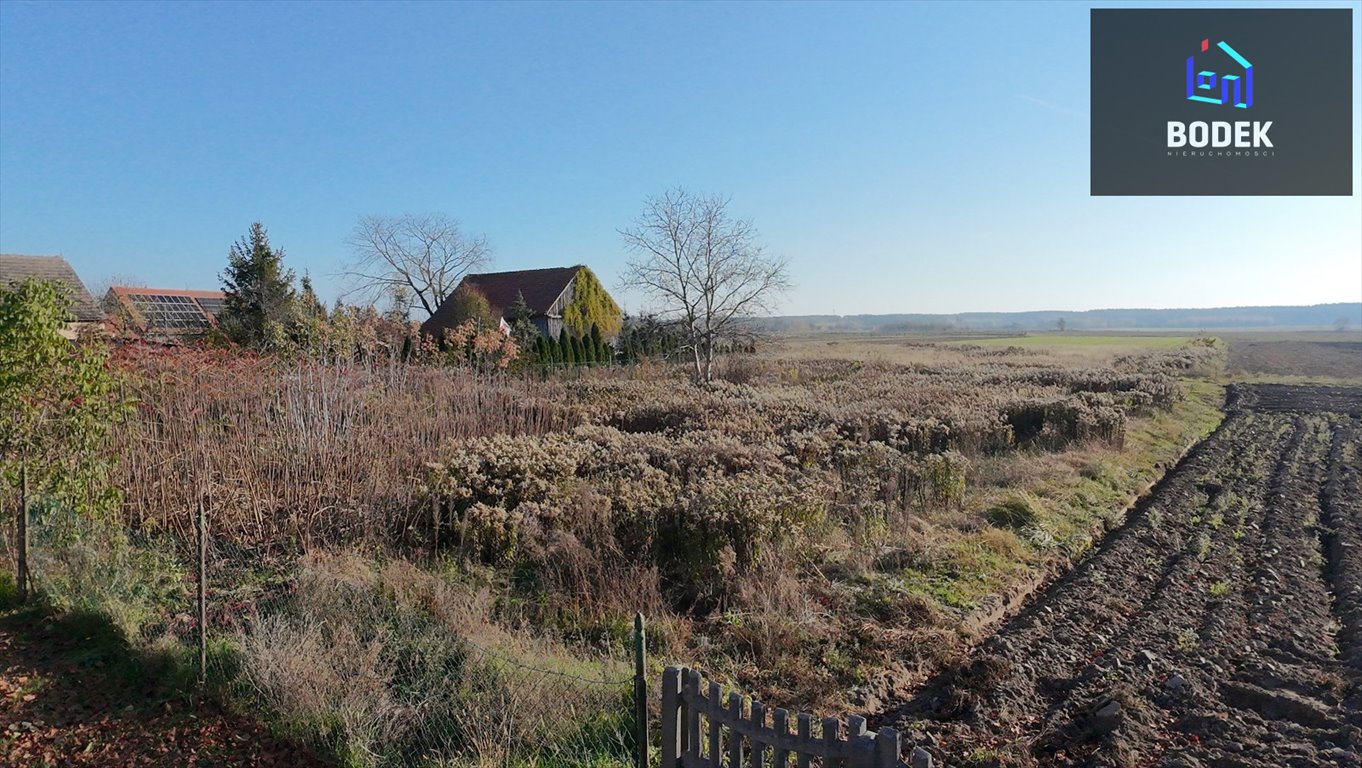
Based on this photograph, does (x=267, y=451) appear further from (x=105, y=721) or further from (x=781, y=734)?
(x=781, y=734)

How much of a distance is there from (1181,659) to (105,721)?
24.8 feet

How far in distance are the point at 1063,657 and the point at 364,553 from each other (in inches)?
246

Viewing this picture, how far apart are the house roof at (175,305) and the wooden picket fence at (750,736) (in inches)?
796

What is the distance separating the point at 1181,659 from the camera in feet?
18.9

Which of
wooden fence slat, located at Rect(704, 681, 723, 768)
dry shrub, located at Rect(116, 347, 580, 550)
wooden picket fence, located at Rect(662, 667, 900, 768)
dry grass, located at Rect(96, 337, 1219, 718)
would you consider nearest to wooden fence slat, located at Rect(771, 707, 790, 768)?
wooden picket fence, located at Rect(662, 667, 900, 768)

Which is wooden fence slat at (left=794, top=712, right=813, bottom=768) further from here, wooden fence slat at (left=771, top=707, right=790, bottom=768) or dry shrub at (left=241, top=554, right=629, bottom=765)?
dry shrub at (left=241, top=554, right=629, bottom=765)

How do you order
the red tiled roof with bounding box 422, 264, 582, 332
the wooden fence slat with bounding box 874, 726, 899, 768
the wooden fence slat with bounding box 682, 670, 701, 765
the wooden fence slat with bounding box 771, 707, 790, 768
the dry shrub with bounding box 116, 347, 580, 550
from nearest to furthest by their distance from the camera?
the wooden fence slat with bounding box 874, 726, 899, 768
the wooden fence slat with bounding box 771, 707, 790, 768
the wooden fence slat with bounding box 682, 670, 701, 765
the dry shrub with bounding box 116, 347, 580, 550
the red tiled roof with bounding box 422, 264, 582, 332

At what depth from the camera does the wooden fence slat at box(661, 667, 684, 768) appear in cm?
337

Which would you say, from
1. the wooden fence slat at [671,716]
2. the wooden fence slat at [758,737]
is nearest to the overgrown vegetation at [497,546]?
the wooden fence slat at [671,716]

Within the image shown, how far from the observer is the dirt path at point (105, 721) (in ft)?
13.9

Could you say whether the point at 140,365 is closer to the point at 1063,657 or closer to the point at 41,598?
the point at 41,598

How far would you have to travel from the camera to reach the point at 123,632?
549cm

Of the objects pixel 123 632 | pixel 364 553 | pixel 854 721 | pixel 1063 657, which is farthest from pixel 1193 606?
pixel 123 632

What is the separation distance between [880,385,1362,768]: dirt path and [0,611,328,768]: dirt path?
4.11 metres
